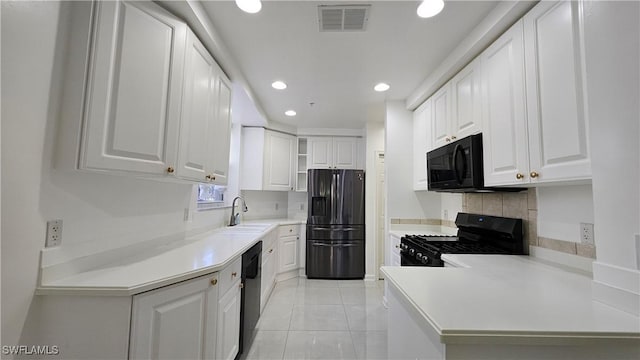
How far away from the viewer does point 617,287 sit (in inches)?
33.3

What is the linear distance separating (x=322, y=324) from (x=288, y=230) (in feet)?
5.35

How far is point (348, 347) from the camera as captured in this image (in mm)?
2184

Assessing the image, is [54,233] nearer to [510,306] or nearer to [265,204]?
[510,306]

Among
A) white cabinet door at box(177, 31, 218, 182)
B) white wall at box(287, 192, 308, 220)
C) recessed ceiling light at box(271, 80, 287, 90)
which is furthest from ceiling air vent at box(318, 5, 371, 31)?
white wall at box(287, 192, 308, 220)

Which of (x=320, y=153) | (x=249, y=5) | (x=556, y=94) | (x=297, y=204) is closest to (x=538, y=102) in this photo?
(x=556, y=94)

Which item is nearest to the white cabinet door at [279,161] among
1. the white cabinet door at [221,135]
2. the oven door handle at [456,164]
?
the white cabinet door at [221,135]

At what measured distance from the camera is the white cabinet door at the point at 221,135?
6.70ft

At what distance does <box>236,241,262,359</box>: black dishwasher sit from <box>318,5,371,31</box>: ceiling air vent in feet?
5.85

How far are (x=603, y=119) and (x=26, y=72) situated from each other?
6.99 ft

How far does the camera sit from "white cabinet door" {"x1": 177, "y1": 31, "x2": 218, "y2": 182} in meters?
1.61

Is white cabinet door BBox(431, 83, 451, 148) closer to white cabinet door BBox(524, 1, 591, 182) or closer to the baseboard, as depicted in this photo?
white cabinet door BBox(524, 1, 591, 182)

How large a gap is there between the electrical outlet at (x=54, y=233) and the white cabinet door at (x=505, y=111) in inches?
93.2

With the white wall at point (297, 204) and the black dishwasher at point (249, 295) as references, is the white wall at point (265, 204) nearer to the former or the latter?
the white wall at point (297, 204)

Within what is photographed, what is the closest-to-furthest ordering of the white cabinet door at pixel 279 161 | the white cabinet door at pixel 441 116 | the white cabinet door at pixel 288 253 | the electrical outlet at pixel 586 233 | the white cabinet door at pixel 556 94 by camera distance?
the white cabinet door at pixel 556 94, the electrical outlet at pixel 586 233, the white cabinet door at pixel 441 116, the white cabinet door at pixel 288 253, the white cabinet door at pixel 279 161
